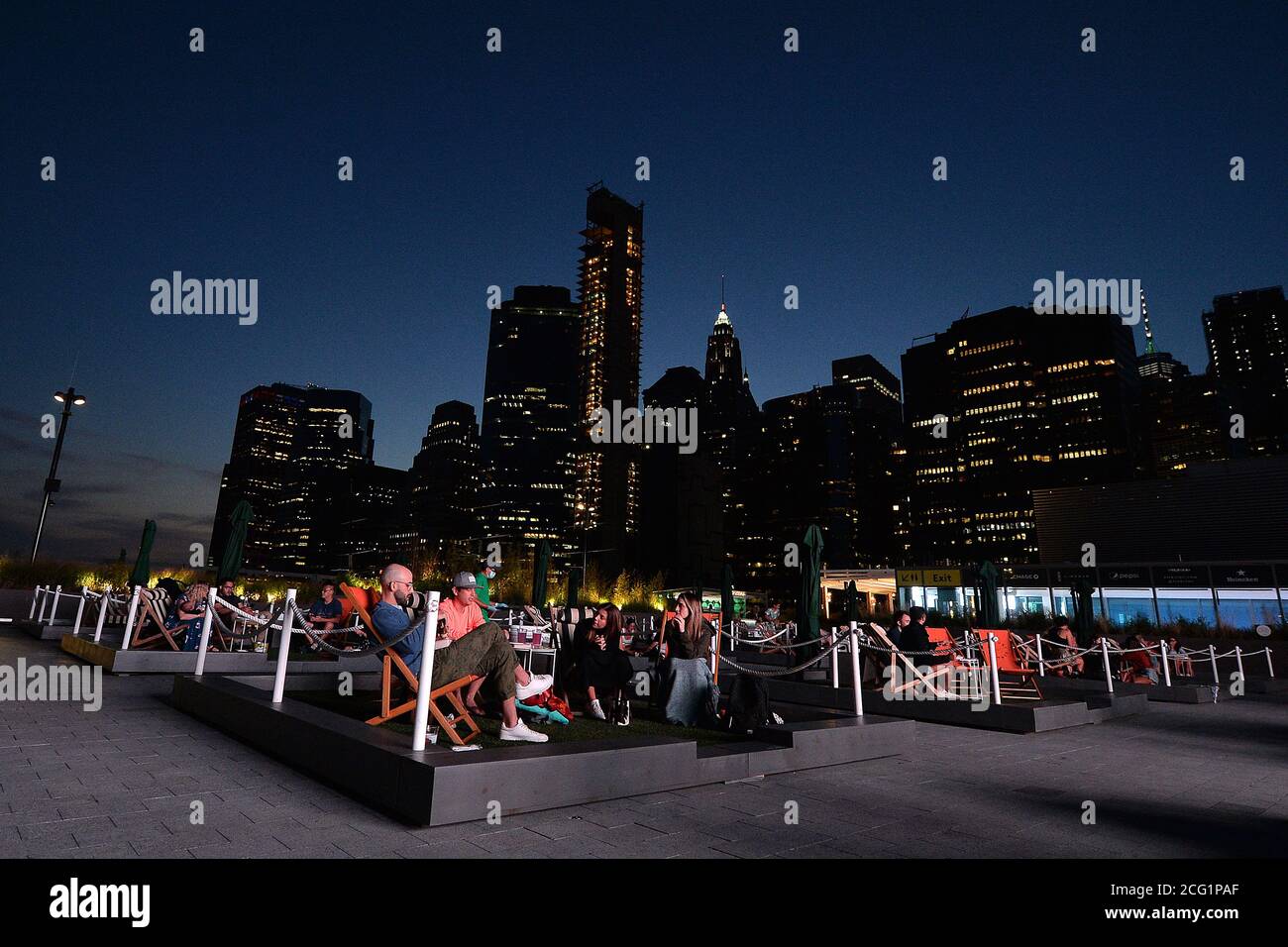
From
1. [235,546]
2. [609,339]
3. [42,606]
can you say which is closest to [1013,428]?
[609,339]

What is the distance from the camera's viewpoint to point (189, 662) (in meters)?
11.1

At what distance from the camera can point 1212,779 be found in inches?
241

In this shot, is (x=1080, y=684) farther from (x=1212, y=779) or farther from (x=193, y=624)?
(x=193, y=624)

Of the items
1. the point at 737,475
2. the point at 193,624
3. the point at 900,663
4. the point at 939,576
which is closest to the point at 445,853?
the point at 900,663

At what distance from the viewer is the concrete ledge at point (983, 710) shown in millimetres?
8930

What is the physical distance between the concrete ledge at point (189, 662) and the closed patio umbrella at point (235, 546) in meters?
1.50

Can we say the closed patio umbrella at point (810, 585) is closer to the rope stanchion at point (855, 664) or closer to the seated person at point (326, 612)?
the rope stanchion at point (855, 664)

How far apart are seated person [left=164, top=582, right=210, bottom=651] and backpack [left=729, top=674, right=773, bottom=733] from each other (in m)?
9.40

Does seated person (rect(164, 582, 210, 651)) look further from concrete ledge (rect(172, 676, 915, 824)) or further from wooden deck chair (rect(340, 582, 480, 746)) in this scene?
wooden deck chair (rect(340, 582, 480, 746))

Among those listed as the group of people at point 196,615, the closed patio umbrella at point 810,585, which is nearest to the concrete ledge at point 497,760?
the group of people at point 196,615

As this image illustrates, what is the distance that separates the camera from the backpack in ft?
23.1

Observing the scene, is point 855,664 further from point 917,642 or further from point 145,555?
point 145,555

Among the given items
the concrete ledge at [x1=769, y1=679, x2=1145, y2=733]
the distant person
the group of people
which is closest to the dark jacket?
the distant person
